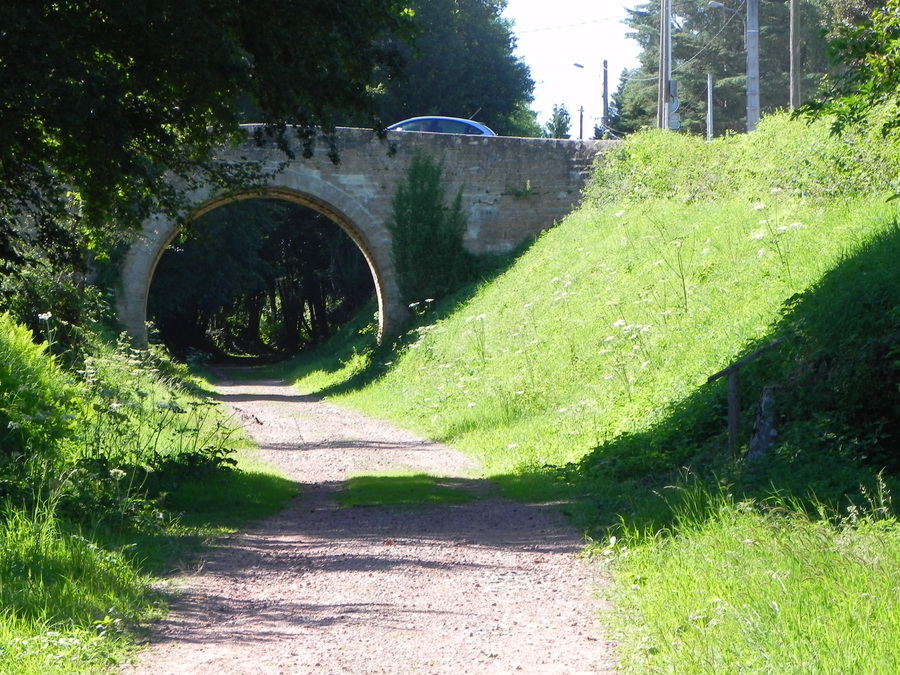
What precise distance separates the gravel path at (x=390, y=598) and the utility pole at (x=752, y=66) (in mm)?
15430

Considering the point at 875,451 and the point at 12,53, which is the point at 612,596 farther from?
the point at 12,53

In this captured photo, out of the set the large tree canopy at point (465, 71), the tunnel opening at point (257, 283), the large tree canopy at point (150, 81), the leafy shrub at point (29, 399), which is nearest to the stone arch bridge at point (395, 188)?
the tunnel opening at point (257, 283)

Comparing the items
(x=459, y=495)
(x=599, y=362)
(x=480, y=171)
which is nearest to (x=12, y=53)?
(x=459, y=495)

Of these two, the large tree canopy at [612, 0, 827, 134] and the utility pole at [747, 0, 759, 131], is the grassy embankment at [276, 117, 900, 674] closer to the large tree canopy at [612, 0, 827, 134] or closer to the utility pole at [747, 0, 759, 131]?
the utility pole at [747, 0, 759, 131]

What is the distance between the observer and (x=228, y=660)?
Result: 172 inches

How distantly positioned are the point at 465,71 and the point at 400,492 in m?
32.4

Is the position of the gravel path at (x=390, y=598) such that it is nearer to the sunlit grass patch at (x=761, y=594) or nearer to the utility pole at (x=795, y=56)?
the sunlit grass patch at (x=761, y=594)

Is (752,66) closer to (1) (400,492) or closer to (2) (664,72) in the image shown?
(2) (664,72)

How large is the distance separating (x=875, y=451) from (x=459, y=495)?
350 centimetres

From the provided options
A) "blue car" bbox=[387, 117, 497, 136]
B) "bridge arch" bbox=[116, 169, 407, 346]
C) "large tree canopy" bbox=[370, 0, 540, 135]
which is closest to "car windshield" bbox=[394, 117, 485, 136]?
"blue car" bbox=[387, 117, 497, 136]

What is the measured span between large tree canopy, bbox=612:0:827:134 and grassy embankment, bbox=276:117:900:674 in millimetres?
23770

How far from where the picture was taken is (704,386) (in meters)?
9.80

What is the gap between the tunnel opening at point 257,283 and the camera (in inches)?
1243

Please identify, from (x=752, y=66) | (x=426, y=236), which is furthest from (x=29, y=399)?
(x=752, y=66)
